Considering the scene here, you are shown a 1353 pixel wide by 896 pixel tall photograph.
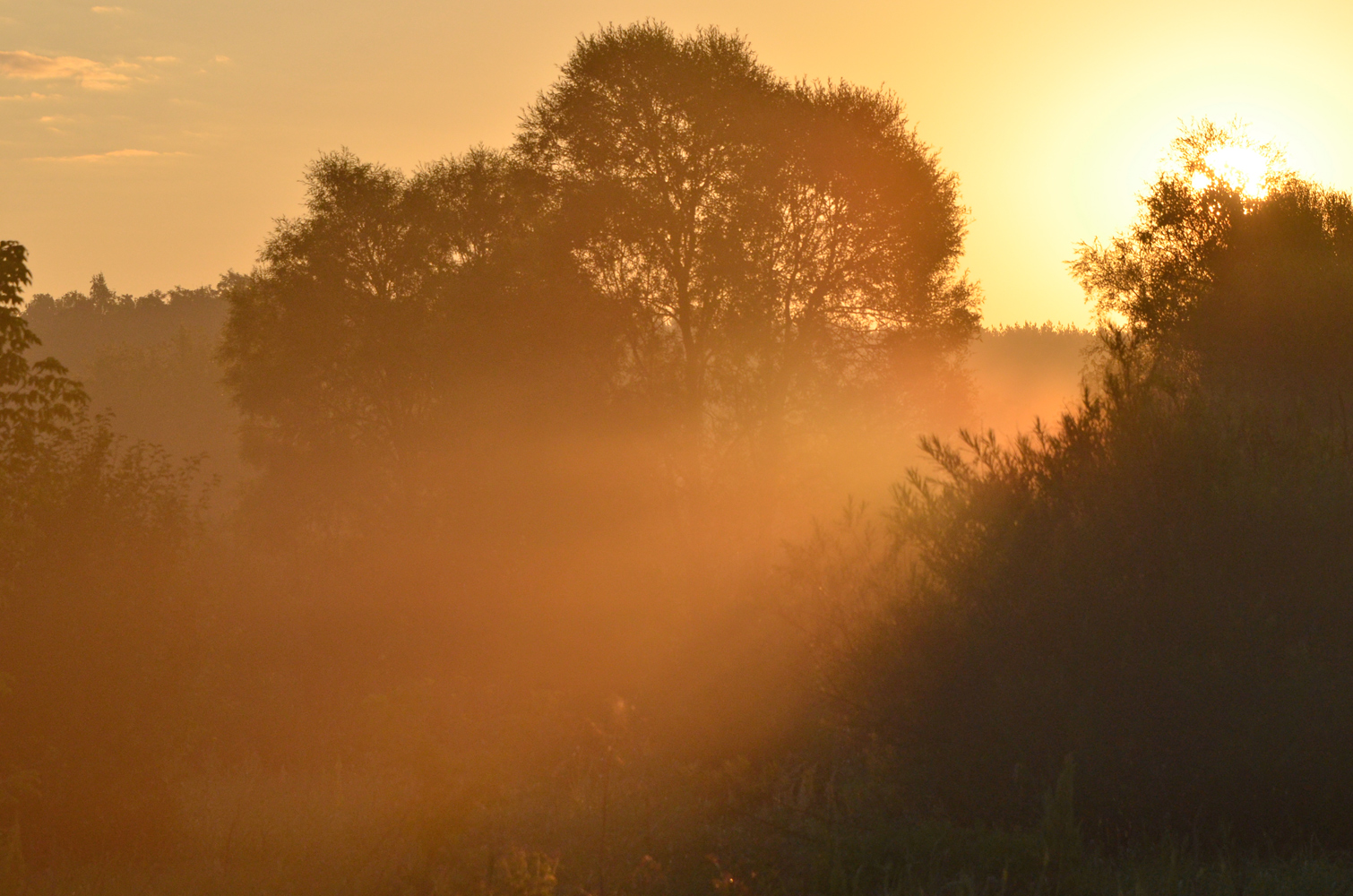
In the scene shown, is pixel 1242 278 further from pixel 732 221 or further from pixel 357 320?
pixel 357 320

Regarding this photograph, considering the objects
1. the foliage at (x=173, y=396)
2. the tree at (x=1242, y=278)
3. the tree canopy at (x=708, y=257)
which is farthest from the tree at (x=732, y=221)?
the foliage at (x=173, y=396)

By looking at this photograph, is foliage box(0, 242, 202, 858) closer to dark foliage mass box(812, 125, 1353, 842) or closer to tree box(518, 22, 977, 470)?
dark foliage mass box(812, 125, 1353, 842)

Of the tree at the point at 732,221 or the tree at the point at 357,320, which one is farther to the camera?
the tree at the point at 357,320

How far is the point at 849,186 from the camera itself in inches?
1012

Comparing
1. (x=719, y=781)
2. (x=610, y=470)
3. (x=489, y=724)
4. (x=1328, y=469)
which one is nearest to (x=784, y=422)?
(x=610, y=470)

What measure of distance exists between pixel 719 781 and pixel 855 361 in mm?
13442

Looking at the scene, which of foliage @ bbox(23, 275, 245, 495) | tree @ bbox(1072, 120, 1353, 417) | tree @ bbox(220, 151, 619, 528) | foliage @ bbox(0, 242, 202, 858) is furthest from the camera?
foliage @ bbox(23, 275, 245, 495)

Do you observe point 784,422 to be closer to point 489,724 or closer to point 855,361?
point 855,361

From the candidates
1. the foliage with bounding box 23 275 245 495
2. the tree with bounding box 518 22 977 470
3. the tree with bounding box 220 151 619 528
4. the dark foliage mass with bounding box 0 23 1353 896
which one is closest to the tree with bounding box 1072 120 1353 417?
the dark foliage mass with bounding box 0 23 1353 896

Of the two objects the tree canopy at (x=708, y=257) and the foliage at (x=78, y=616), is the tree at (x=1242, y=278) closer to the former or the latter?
the tree canopy at (x=708, y=257)

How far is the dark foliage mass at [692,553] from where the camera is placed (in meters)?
10.2

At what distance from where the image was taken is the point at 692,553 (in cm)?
2459

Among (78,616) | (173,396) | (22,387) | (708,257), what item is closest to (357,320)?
(708,257)

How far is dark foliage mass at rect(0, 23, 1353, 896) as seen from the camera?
1023cm
